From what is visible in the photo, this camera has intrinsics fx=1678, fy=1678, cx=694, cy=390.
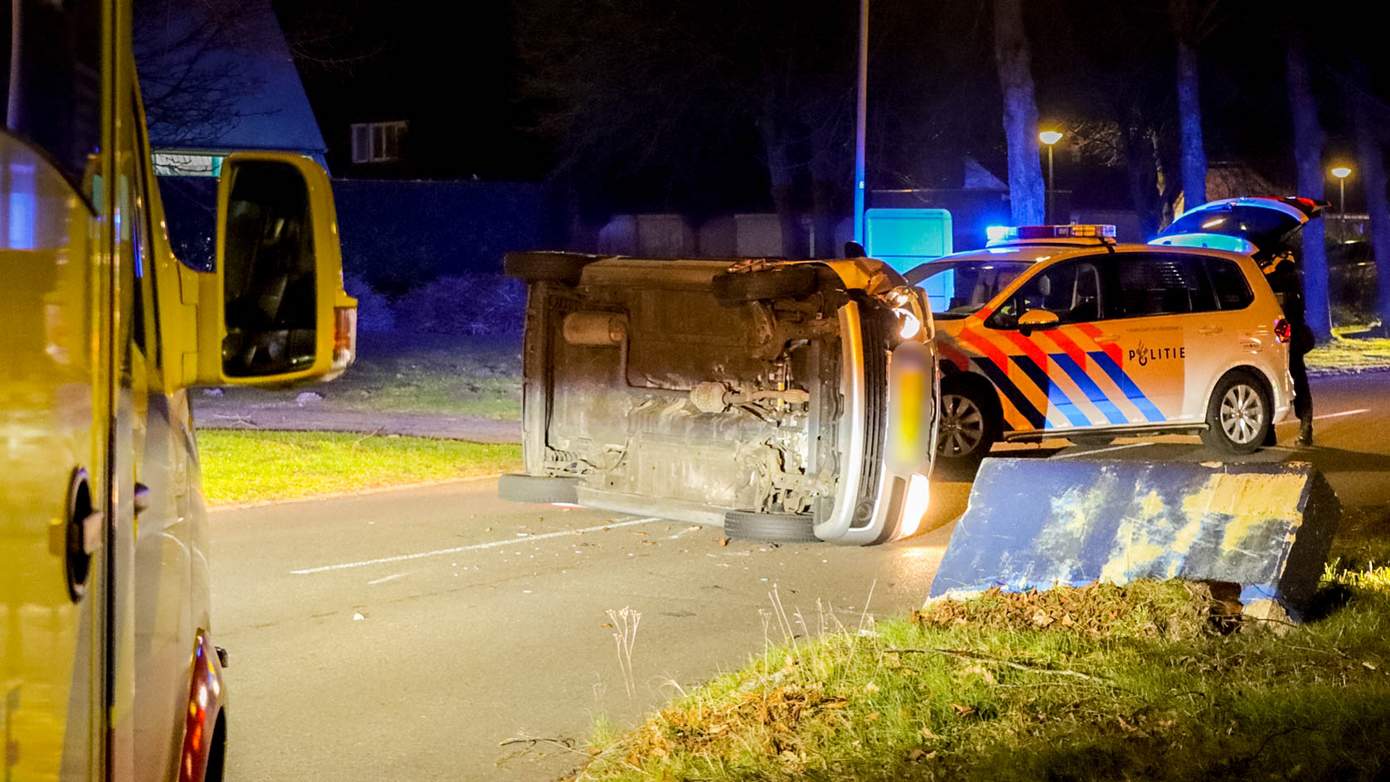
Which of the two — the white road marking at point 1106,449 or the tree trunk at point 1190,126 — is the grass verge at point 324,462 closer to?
the white road marking at point 1106,449

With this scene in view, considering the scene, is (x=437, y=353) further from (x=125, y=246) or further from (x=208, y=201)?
(x=125, y=246)

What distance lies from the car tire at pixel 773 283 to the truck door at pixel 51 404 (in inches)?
238

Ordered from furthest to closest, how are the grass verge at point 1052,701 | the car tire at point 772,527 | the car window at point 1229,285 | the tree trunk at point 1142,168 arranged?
the tree trunk at point 1142,168 → the car window at point 1229,285 → the car tire at point 772,527 → the grass verge at point 1052,701

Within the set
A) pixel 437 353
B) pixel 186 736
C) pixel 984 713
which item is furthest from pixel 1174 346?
pixel 437 353

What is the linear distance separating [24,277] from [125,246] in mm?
359

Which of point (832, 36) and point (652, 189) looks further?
point (652, 189)

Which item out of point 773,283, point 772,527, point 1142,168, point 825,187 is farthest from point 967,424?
point 1142,168

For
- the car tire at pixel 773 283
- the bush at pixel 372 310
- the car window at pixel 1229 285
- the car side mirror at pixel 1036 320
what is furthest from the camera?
the bush at pixel 372 310

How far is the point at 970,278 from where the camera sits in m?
14.8

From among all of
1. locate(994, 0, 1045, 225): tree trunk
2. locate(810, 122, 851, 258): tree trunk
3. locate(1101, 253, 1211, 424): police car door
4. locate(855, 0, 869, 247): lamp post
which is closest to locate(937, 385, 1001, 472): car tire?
locate(1101, 253, 1211, 424): police car door

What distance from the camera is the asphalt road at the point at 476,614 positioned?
6406mm

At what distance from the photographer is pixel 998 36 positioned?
26906 mm

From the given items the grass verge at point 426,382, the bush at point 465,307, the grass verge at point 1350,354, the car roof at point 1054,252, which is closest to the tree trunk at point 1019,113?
the grass verge at point 1350,354

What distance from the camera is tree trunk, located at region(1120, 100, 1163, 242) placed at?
134 feet
